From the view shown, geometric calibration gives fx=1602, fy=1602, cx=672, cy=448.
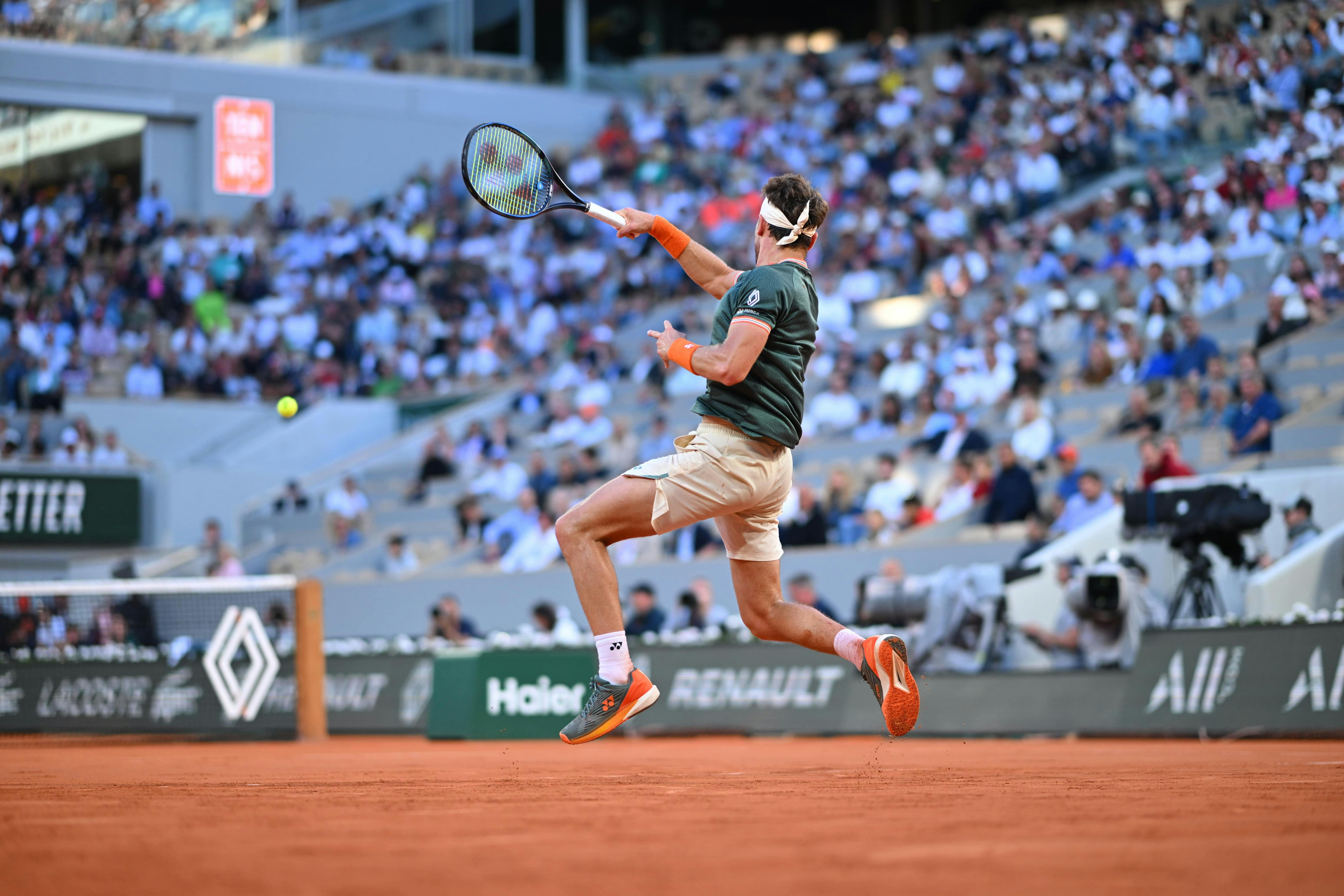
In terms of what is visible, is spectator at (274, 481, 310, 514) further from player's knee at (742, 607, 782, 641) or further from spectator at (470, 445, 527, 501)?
player's knee at (742, 607, 782, 641)

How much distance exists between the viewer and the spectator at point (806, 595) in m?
13.7

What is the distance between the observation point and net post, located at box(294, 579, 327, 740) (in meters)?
13.7

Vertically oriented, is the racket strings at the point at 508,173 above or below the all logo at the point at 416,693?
above

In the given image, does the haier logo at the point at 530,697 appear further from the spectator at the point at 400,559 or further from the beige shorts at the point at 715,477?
the spectator at the point at 400,559

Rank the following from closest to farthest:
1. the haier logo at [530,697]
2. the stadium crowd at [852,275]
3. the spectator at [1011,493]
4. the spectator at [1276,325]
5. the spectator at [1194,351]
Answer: the haier logo at [530,697], the spectator at [1011,493], the spectator at [1276,325], the spectator at [1194,351], the stadium crowd at [852,275]

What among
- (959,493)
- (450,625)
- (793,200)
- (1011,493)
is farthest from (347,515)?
(793,200)

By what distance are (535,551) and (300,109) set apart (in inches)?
608

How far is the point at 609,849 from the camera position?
152 inches

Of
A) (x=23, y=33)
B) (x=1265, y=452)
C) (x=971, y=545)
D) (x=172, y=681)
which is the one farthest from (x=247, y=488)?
(x=1265, y=452)

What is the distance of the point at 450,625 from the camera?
16.7 metres

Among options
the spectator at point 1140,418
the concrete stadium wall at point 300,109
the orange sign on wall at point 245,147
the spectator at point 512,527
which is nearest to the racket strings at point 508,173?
the spectator at point 1140,418

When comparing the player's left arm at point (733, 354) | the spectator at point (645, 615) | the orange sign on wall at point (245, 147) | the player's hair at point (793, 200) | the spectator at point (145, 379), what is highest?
the orange sign on wall at point (245, 147)

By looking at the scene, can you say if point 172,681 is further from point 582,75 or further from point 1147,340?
point 582,75

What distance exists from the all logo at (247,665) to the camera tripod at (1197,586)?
7574 millimetres
